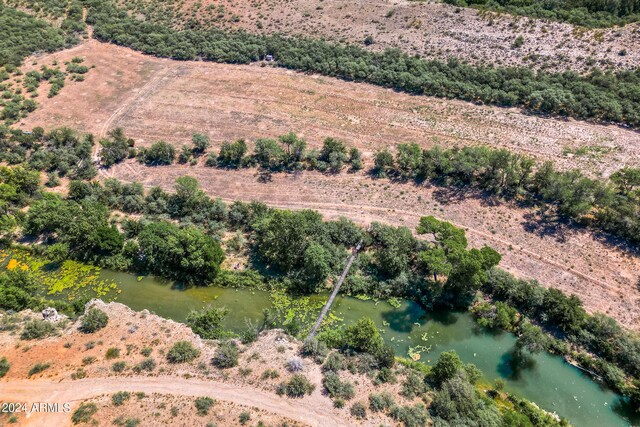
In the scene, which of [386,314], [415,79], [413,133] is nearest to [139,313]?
[386,314]

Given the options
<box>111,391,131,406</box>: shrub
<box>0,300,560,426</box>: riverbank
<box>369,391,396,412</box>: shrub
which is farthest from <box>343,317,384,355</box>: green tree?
<box>111,391,131,406</box>: shrub

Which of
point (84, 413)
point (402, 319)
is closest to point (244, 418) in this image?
point (84, 413)

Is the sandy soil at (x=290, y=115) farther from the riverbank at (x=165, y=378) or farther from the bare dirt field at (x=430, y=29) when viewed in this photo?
the riverbank at (x=165, y=378)

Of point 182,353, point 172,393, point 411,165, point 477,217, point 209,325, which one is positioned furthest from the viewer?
point 411,165

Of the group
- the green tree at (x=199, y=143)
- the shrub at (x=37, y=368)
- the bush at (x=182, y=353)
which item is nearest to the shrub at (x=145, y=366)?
the bush at (x=182, y=353)

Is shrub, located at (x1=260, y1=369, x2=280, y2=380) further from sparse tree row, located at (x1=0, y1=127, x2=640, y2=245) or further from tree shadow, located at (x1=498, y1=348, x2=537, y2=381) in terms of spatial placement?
sparse tree row, located at (x1=0, y1=127, x2=640, y2=245)

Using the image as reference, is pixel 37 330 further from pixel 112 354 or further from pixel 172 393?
pixel 172 393
